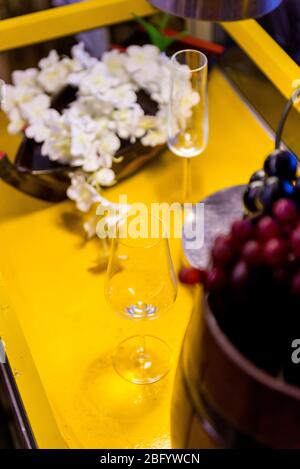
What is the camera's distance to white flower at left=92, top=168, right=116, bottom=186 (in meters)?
1.17

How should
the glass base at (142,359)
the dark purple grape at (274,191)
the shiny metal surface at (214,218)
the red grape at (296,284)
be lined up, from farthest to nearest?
the shiny metal surface at (214,218) → the glass base at (142,359) → the dark purple grape at (274,191) → the red grape at (296,284)

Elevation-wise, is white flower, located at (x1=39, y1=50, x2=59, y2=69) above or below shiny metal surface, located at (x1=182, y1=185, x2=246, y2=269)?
above

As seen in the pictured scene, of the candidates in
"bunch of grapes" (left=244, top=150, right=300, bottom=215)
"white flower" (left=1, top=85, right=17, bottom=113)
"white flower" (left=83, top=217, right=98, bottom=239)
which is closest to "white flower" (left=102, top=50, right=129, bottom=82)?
"white flower" (left=1, top=85, right=17, bottom=113)

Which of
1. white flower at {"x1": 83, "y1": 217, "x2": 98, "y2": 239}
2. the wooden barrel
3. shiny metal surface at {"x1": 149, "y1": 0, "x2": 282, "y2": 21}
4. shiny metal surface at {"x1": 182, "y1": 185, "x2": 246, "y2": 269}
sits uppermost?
shiny metal surface at {"x1": 149, "y1": 0, "x2": 282, "y2": 21}

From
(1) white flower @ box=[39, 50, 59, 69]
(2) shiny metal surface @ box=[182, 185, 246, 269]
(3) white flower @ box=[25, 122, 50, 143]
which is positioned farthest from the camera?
(1) white flower @ box=[39, 50, 59, 69]

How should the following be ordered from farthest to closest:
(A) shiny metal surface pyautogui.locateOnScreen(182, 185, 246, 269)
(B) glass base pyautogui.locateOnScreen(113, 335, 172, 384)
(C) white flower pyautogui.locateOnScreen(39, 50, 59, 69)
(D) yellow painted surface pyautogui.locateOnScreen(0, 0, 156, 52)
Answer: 1. (D) yellow painted surface pyautogui.locateOnScreen(0, 0, 156, 52)
2. (C) white flower pyautogui.locateOnScreen(39, 50, 59, 69)
3. (A) shiny metal surface pyautogui.locateOnScreen(182, 185, 246, 269)
4. (B) glass base pyautogui.locateOnScreen(113, 335, 172, 384)

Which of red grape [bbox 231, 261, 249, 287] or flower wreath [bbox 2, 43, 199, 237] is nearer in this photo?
red grape [bbox 231, 261, 249, 287]

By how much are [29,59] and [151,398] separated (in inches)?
37.2

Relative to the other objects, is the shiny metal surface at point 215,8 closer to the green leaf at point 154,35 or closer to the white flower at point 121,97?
the white flower at point 121,97

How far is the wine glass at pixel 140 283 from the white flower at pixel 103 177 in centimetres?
21

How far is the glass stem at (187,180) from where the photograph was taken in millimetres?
1217

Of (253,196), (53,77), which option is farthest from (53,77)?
(253,196)

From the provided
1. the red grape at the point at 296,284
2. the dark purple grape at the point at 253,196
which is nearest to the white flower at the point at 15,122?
the dark purple grape at the point at 253,196

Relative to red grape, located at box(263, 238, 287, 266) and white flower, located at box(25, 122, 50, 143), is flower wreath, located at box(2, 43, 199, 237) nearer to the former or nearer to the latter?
white flower, located at box(25, 122, 50, 143)
